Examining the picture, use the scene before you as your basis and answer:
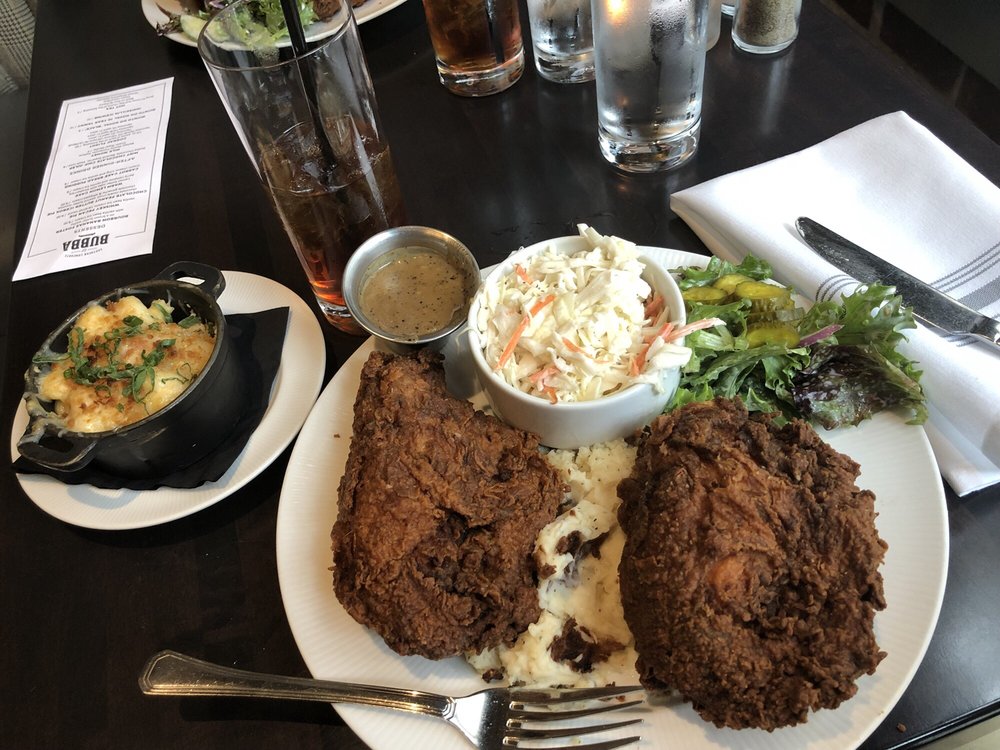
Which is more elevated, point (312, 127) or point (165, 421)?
point (312, 127)

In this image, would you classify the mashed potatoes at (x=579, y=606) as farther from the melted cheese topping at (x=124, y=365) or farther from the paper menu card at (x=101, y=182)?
the paper menu card at (x=101, y=182)

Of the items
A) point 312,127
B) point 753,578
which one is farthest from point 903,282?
point 312,127

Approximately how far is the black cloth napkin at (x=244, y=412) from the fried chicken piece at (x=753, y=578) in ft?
3.40

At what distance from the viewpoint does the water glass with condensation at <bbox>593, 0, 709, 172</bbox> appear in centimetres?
208

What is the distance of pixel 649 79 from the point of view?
87.2 inches

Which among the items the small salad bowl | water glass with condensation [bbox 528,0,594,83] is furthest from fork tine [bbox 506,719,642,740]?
water glass with condensation [bbox 528,0,594,83]

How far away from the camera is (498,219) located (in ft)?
8.05

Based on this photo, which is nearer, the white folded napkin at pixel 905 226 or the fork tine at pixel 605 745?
the fork tine at pixel 605 745

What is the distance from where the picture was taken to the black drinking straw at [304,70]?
5.52 ft

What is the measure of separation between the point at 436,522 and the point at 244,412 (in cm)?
73

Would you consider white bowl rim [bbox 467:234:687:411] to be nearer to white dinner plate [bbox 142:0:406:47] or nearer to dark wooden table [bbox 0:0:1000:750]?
dark wooden table [bbox 0:0:1000:750]

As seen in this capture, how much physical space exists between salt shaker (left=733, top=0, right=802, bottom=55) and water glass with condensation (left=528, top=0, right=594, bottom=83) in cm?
58

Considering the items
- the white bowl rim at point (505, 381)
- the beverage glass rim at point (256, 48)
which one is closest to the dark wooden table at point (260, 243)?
the white bowl rim at point (505, 381)

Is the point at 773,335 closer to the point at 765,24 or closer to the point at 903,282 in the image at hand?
the point at 903,282
